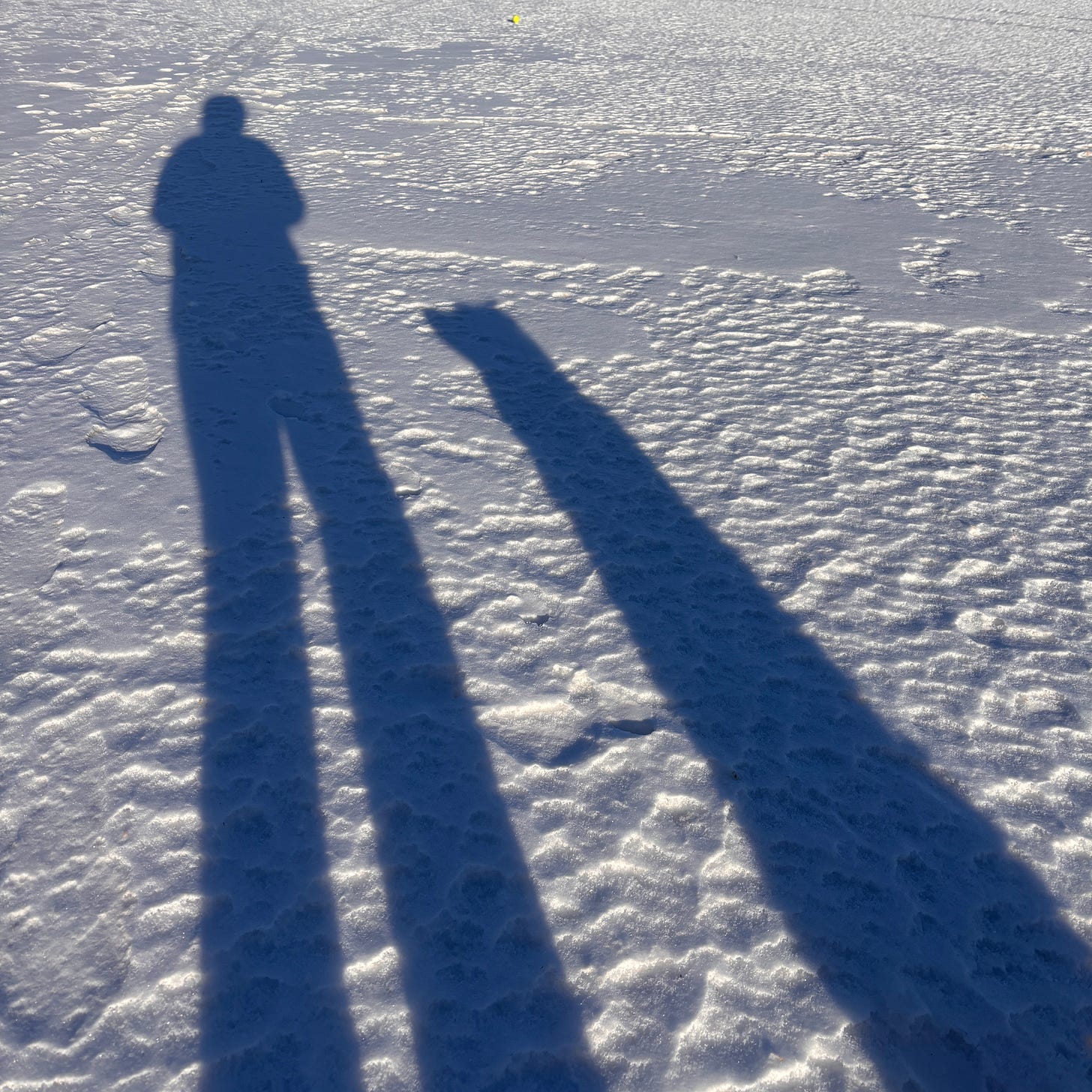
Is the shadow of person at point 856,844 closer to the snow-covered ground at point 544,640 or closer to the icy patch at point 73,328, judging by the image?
the snow-covered ground at point 544,640

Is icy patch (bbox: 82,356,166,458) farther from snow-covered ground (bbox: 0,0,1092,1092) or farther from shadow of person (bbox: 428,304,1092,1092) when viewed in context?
shadow of person (bbox: 428,304,1092,1092)

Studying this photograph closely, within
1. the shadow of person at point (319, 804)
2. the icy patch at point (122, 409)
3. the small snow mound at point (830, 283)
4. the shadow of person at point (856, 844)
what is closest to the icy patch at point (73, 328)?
the icy patch at point (122, 409)

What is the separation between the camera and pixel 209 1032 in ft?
3.80

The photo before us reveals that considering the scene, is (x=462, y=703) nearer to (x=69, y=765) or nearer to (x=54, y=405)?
(x=69, y=765)

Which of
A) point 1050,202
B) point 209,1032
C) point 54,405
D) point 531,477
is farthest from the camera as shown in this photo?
point 1050,202

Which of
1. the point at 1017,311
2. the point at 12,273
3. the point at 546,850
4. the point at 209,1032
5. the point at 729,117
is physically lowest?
the point at 209,1032

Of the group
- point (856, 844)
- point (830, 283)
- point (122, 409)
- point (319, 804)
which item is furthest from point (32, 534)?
point (830, 283)

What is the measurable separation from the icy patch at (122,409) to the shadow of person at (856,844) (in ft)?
3.57

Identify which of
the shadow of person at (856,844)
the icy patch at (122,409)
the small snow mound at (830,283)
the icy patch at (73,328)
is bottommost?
the shadow of person at (856,844)

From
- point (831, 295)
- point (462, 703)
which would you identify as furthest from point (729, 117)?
point (462, 703)

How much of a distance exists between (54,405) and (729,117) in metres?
3.86

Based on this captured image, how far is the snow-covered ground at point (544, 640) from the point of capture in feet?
3.92

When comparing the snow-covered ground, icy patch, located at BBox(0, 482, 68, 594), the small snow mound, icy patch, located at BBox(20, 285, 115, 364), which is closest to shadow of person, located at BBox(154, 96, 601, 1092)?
the snow-covered ground

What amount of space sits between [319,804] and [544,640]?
509mm
